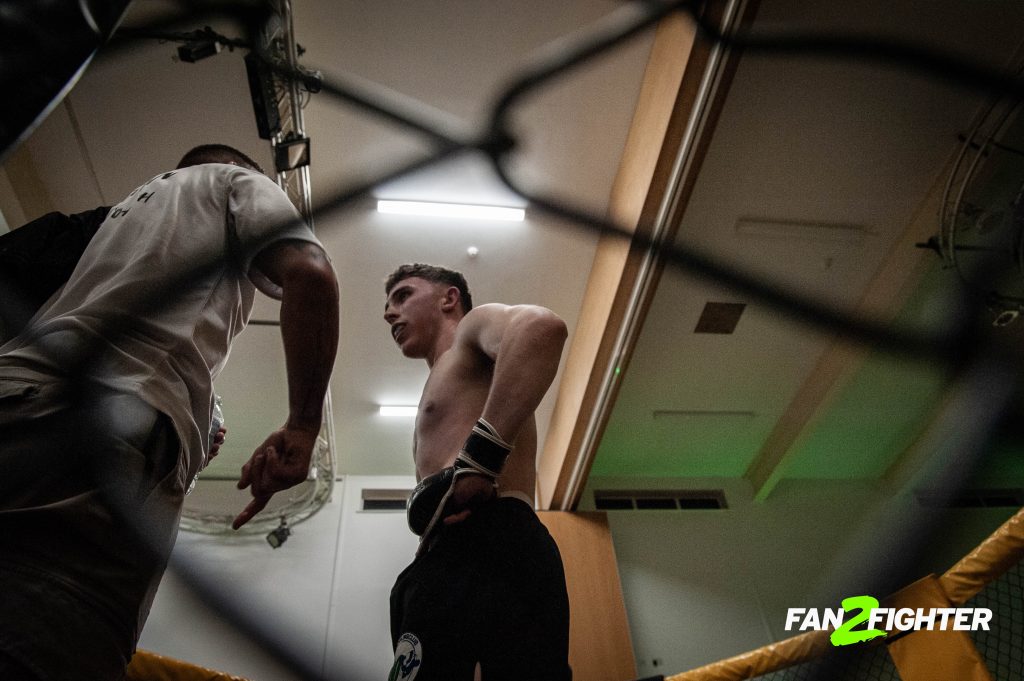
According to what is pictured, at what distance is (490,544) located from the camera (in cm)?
107

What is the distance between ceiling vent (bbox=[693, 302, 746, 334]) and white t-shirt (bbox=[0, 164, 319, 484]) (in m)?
2.87

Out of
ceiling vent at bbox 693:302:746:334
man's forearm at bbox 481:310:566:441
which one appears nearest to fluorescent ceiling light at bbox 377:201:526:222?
ceiling vent at bbox 693:302:746:334

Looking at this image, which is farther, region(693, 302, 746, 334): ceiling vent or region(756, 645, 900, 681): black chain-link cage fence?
region(693, 302, 746, 334): ceiling vent

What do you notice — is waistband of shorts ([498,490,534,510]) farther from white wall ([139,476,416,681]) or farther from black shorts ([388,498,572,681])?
white wall ([139,476,416,681])

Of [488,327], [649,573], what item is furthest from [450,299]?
[649,573]

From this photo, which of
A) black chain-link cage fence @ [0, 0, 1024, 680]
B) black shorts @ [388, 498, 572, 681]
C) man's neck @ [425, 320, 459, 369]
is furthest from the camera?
man's neck @ [425, 320, 459, 369]

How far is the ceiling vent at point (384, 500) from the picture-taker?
4.51 meters

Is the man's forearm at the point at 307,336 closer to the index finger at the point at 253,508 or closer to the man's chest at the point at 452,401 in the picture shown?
the index finger at the point at 253,508

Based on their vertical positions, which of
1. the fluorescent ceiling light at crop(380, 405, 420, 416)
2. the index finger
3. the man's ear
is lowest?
the fluorescent ceiling light at crop(380, 405, 420, 416)

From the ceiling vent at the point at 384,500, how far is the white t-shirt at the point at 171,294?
373cm

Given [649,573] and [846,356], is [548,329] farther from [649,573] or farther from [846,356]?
[649,573]

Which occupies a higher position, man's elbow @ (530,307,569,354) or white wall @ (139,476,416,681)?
man's elbow @ (530,307,569,354)

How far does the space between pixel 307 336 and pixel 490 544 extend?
1.63 feet

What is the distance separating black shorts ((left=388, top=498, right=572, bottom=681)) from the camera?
37.3 inches
